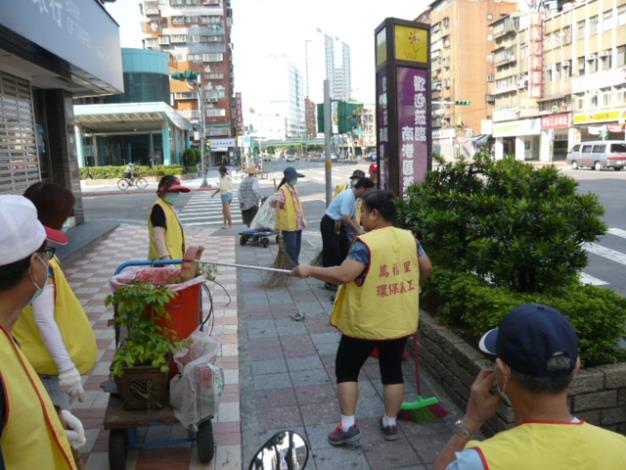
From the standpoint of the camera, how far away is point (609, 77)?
1751 inches

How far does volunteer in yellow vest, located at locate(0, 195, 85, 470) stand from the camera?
4.64ft

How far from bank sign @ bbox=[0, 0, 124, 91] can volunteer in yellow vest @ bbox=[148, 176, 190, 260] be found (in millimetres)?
2551

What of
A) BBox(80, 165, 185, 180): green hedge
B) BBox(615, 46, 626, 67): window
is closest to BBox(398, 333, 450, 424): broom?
BBox(80, 165, 185, 180): green hedge

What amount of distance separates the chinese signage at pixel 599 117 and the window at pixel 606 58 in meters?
3.90

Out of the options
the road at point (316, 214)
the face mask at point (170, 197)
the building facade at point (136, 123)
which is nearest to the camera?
the face mask at point (170, 197)

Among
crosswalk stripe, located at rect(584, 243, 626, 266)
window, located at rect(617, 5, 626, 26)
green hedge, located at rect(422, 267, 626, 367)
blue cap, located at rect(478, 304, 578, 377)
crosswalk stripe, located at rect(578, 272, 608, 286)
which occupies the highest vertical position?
window, located at rect(617, 5, 626, 26)

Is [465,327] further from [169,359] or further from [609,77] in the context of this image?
[609,77]

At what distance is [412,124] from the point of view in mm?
6910

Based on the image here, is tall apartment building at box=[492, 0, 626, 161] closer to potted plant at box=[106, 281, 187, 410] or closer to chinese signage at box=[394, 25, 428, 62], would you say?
chinese signage at box=[394, 25, 428, 62]

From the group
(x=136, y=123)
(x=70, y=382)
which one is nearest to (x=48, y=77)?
(x=70, y=382)

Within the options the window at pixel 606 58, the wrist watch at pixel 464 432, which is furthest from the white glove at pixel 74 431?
the window at pixel 606 58

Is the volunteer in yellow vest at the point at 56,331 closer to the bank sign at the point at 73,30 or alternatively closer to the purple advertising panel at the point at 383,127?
the bank sign at the point at 73,30

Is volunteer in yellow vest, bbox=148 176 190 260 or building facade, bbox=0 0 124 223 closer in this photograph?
volunteer in yellow vest, bbox=148 176 190 260

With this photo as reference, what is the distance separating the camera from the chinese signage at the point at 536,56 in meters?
55.6
